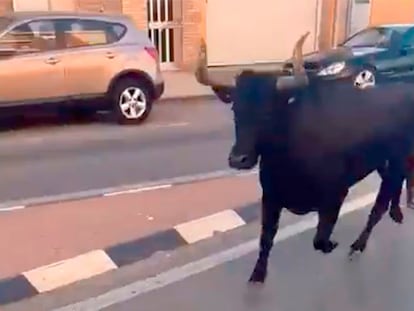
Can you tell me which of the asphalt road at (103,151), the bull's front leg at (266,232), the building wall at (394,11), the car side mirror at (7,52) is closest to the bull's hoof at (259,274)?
the bull's front leg at (266,232)

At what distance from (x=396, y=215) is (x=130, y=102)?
6.31 meters

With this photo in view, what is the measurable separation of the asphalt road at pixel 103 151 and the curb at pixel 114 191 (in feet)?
0.58

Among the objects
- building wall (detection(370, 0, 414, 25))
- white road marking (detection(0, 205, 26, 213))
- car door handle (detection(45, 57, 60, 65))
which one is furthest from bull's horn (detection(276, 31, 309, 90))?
building wall (detection(370, 0, 414, 25))

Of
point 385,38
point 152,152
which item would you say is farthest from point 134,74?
point 385,38

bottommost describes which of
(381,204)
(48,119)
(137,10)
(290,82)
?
(48,119)

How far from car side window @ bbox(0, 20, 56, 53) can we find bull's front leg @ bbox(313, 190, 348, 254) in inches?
288

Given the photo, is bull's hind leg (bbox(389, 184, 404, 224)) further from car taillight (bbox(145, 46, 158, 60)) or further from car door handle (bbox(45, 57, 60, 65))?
car taillight (bbox(145, 46, 158, 60))

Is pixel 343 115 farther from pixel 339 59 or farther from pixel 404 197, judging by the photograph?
pixel 339 59

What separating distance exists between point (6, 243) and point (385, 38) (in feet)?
31.8

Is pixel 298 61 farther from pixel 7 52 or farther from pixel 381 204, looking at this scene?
pixel 7 52

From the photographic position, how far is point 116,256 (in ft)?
19.2

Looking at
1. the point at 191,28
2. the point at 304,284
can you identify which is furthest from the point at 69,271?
the point at 191,28

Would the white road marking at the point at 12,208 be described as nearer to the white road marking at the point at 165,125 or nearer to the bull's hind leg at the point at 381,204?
the bull's hind leg at the point at 381,204

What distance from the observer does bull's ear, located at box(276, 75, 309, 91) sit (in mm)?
4453
